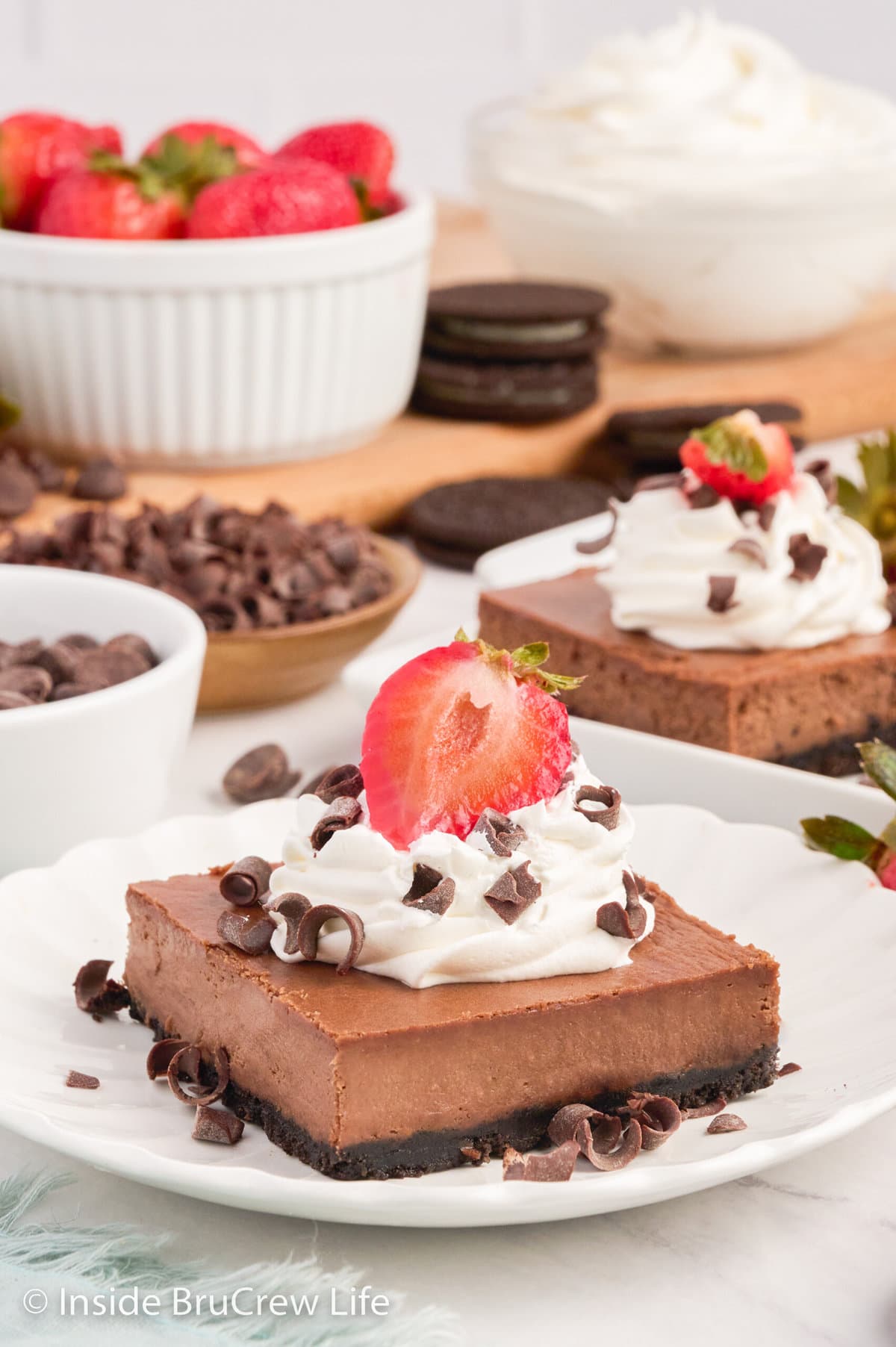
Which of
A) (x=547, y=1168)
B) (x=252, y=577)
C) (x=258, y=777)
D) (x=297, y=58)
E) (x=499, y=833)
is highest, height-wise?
(x=499, y=833)

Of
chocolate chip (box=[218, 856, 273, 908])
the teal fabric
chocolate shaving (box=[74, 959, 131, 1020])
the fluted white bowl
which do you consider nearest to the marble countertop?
the teal fabric

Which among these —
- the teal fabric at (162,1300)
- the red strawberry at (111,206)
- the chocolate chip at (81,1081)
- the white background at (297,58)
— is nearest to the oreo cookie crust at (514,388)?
the red strawberry at (111,206)

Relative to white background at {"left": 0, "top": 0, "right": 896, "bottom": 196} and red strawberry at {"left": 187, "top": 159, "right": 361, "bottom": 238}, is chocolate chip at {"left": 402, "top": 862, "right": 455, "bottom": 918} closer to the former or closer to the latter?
red strawberry at {"left": 187, "top": 159, "right": 361, "bottom": 238}

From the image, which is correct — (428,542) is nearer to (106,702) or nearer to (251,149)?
(251,149)

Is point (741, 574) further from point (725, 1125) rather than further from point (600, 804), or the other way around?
point (725, 1125)

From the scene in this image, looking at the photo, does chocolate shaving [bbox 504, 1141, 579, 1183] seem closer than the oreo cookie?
Yes

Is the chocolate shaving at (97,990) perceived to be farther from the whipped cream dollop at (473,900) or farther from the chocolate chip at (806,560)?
the chocolate chip at (806,560)

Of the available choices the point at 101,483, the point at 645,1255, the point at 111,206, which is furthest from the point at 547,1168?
the point at 111,206
